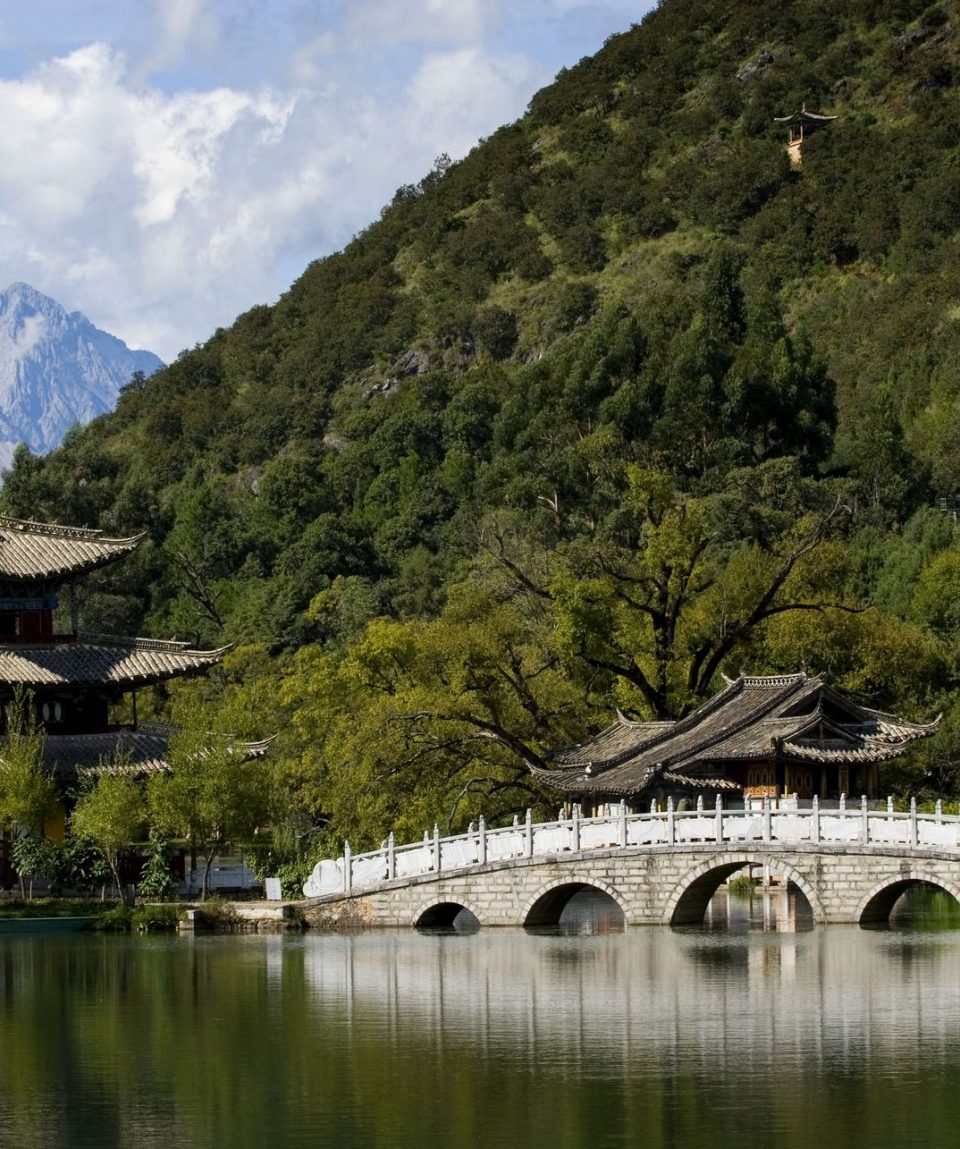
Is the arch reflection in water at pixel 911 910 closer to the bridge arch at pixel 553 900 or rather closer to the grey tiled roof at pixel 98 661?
the bridge arch at pixel 553 900

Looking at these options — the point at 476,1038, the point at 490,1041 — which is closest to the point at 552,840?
the point at 476,1038

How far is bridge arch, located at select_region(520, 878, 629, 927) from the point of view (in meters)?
47.9

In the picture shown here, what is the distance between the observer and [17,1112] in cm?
2775

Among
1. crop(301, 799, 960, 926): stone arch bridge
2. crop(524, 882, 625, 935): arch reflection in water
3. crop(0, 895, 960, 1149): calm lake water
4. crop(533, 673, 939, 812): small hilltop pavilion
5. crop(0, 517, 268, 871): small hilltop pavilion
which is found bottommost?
crop(0, 895, 960, 1149): calm lake water

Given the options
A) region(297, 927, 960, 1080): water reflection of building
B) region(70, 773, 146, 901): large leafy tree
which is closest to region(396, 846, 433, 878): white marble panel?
region(297, 927, 960, 1080): water reflection of building

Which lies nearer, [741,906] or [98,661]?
[741,906]

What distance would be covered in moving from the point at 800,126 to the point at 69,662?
10209cm

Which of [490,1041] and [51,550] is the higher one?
[51,550]

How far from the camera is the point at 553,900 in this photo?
4981 cm

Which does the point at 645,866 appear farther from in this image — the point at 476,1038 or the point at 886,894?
the point at 476,1038

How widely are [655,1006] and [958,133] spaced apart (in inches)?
4576

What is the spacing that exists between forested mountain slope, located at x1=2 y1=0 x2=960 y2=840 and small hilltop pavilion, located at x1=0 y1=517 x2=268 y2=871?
4.04m

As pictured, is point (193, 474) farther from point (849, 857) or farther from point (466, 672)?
point (849, 857)

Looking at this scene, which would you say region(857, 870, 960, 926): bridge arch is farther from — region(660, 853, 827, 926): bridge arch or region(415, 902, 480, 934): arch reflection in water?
region(415, 902, 480, 934): arch reflection in water
